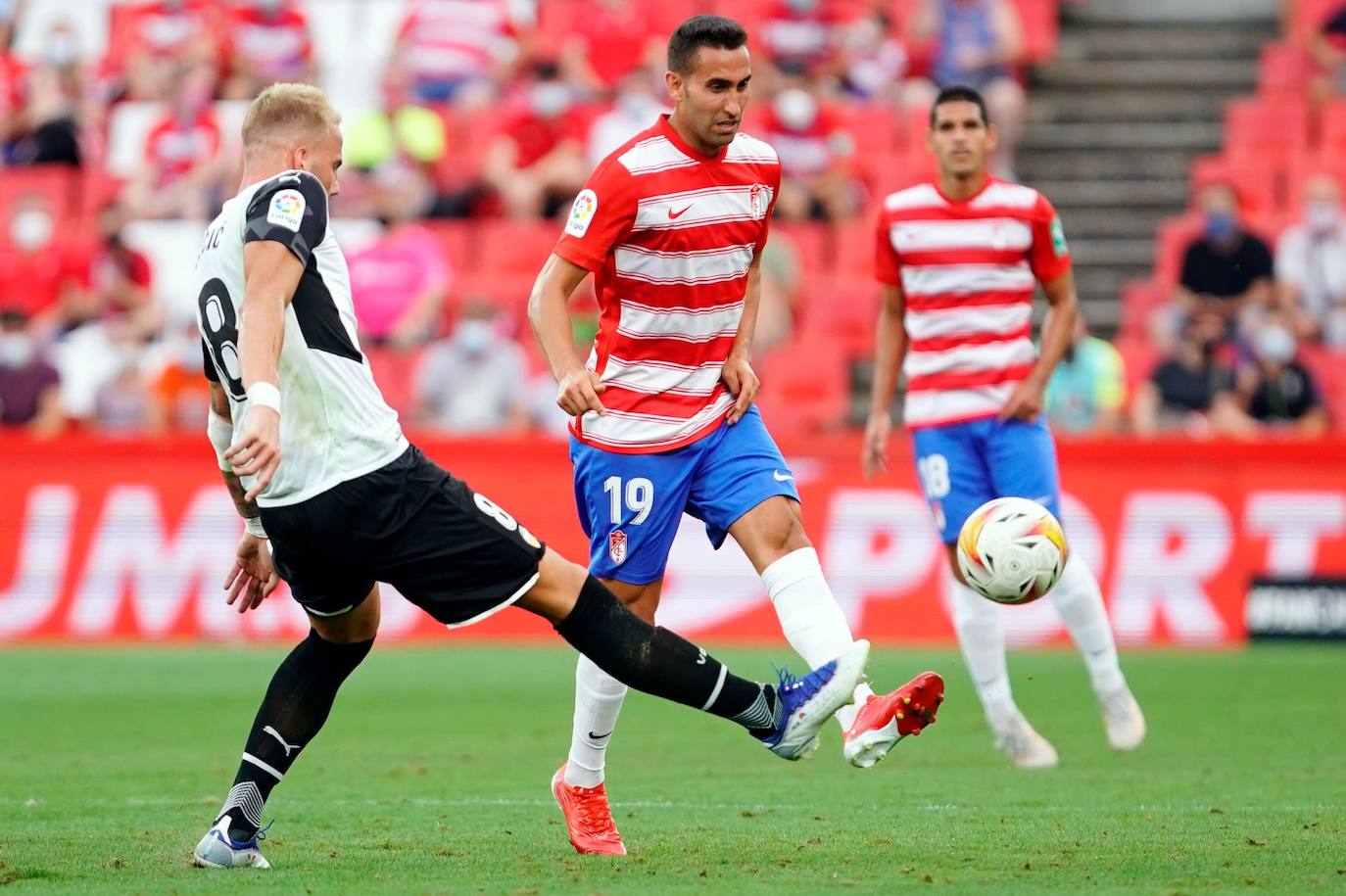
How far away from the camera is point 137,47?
21.5 metres

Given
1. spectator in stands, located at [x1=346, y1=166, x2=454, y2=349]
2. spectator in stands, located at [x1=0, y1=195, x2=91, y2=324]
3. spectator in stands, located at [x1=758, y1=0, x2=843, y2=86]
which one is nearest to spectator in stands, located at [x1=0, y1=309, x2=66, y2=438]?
spectator in stands, located at [x1=0, y1=195, x2=91, y2=324]

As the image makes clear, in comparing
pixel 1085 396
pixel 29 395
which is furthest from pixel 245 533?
pixel 29 395

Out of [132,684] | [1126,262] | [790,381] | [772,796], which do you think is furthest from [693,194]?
[1126,262]

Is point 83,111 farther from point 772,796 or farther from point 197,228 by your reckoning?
point 772,796

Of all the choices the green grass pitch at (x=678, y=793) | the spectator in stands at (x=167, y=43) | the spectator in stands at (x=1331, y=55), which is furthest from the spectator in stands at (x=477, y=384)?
the spectator in stands at (x=1331, y=55)

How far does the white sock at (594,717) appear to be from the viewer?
666cm

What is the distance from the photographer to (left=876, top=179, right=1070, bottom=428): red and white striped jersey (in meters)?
8.95

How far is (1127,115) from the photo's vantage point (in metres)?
20.4

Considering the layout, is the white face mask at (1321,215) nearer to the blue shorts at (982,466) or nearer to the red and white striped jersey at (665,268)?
the blue shorts at (982,466)

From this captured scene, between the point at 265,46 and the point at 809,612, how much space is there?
16.1 m

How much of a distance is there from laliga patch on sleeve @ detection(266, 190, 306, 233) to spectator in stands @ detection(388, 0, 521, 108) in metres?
15.2

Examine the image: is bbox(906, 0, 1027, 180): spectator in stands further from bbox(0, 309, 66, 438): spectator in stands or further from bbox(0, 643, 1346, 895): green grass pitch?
bbox(0, 309, 66, 438): spectator in stands

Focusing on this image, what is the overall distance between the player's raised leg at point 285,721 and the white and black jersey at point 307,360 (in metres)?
0.50

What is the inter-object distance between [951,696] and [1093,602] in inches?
114
